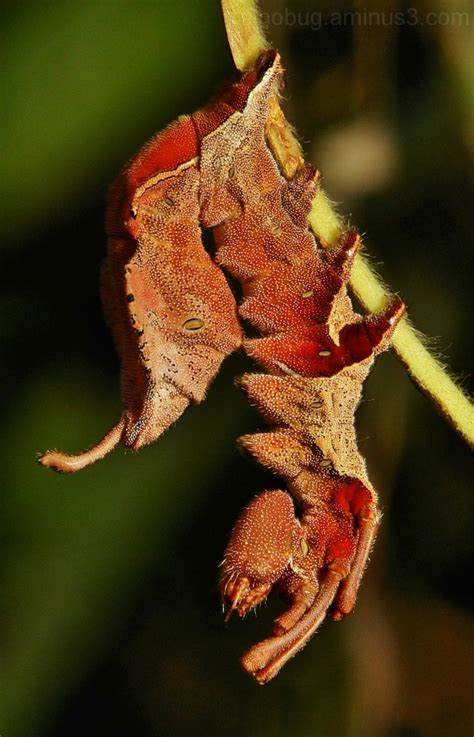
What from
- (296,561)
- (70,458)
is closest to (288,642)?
(296,561)

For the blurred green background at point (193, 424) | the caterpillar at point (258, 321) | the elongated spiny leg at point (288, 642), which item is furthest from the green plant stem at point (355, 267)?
the blurred green background at point (193, 424)

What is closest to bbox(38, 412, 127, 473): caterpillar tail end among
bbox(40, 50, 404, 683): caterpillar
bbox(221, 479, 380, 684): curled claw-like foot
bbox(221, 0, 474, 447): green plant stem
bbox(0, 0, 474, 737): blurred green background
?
bbox(40, 50, 404, 683): caterpillar

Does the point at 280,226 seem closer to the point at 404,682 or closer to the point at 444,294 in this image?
the point at 444,294

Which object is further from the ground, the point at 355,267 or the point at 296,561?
the point at 355,267

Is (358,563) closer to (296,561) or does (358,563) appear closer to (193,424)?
(296,561)

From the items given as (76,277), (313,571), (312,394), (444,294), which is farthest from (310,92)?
(313,571)

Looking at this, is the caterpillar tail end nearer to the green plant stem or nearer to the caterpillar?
the caterpillar
